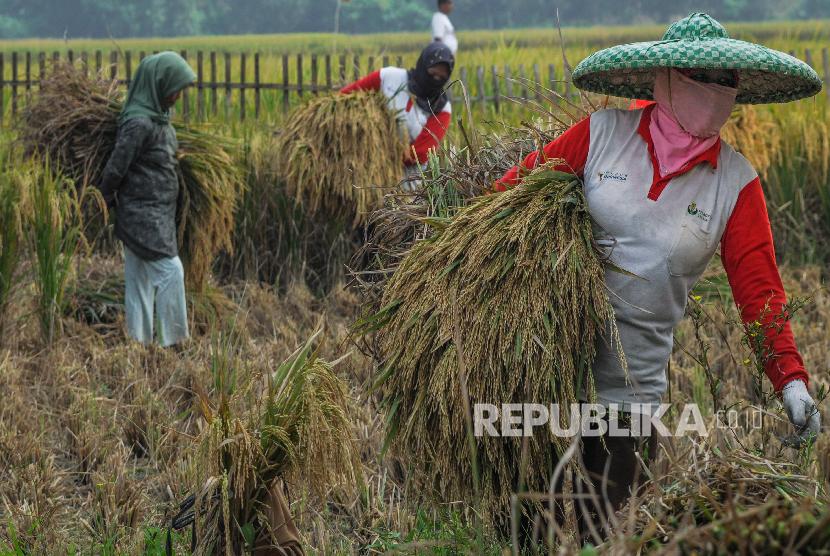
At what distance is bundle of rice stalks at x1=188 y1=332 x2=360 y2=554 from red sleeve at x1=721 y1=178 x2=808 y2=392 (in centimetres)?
102

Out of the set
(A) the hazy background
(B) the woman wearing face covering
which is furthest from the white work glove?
(A) the hazy background

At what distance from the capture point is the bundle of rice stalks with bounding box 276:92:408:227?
20.3 ft

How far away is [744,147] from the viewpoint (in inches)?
269

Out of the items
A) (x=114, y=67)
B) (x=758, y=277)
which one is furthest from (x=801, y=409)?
(x=114, y=67)

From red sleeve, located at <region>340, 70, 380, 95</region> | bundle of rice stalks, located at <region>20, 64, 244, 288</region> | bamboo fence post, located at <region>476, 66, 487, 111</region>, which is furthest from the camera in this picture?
bamboo fence post, located at <region>476, 66, 487, 111</region>

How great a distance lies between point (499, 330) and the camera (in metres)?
2.78

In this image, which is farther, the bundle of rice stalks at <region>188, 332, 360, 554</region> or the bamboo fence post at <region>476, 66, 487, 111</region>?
the bamboo fence post at <region>476, 66, 487, 111</region>

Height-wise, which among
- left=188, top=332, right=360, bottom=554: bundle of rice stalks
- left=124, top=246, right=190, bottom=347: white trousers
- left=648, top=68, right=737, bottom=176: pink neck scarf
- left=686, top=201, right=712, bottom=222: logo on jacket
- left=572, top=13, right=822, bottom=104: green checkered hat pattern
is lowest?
left=124, top=246, right=190, bottom=347: white trousers

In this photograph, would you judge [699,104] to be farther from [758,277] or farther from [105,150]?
[105,150]

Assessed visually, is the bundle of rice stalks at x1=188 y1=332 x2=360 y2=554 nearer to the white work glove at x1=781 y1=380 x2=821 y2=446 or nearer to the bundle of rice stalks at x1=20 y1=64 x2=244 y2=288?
the white work glove at x1=781 y1=380 x2=821 y2=446

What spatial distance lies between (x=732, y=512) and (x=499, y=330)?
120cm

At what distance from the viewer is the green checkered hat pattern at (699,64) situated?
2.81 metres

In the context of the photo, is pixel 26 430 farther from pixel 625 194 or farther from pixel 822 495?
pixel 822 495

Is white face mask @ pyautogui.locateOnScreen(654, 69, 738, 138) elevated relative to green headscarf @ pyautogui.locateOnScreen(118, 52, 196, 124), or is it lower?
elevated
